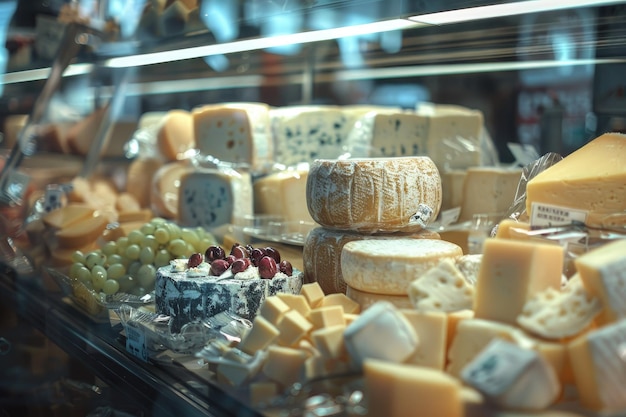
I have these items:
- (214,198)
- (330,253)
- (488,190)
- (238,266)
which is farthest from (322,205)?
(214,198)

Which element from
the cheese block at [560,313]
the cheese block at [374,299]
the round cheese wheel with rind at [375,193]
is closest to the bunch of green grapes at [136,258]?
the round cheese wheel with rind at [375,193]

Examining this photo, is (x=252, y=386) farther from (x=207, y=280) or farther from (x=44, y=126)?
(x=44, y=126)

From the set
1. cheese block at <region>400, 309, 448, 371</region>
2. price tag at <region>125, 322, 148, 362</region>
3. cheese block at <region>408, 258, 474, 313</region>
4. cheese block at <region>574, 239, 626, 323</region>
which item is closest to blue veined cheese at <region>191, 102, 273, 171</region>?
price tag at <region>125, 322, 148, 362</region>

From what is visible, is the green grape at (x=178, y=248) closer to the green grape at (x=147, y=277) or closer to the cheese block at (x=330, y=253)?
the green grape at (x=147, y=277)

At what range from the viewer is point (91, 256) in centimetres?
182

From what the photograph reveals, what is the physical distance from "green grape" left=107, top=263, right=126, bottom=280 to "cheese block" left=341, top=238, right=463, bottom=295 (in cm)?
66

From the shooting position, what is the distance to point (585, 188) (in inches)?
52.4

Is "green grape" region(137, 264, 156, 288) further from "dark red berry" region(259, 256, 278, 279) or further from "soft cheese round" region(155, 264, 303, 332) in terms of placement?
"dark red berry" region(259, 256, 278, 279)

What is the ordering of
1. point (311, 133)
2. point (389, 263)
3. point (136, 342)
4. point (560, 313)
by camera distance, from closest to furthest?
point (560, 313), point (389, 263), point (136, 342), point (311, 133)

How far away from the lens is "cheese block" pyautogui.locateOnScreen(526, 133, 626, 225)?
4.25 ft

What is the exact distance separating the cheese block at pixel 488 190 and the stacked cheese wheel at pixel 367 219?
1.87ft

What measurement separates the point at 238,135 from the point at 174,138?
1.69 feet

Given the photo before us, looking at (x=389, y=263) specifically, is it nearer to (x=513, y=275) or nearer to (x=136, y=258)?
(x=513, y=275)

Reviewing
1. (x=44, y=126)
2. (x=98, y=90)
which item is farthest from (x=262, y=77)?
(x=44, y=126)
